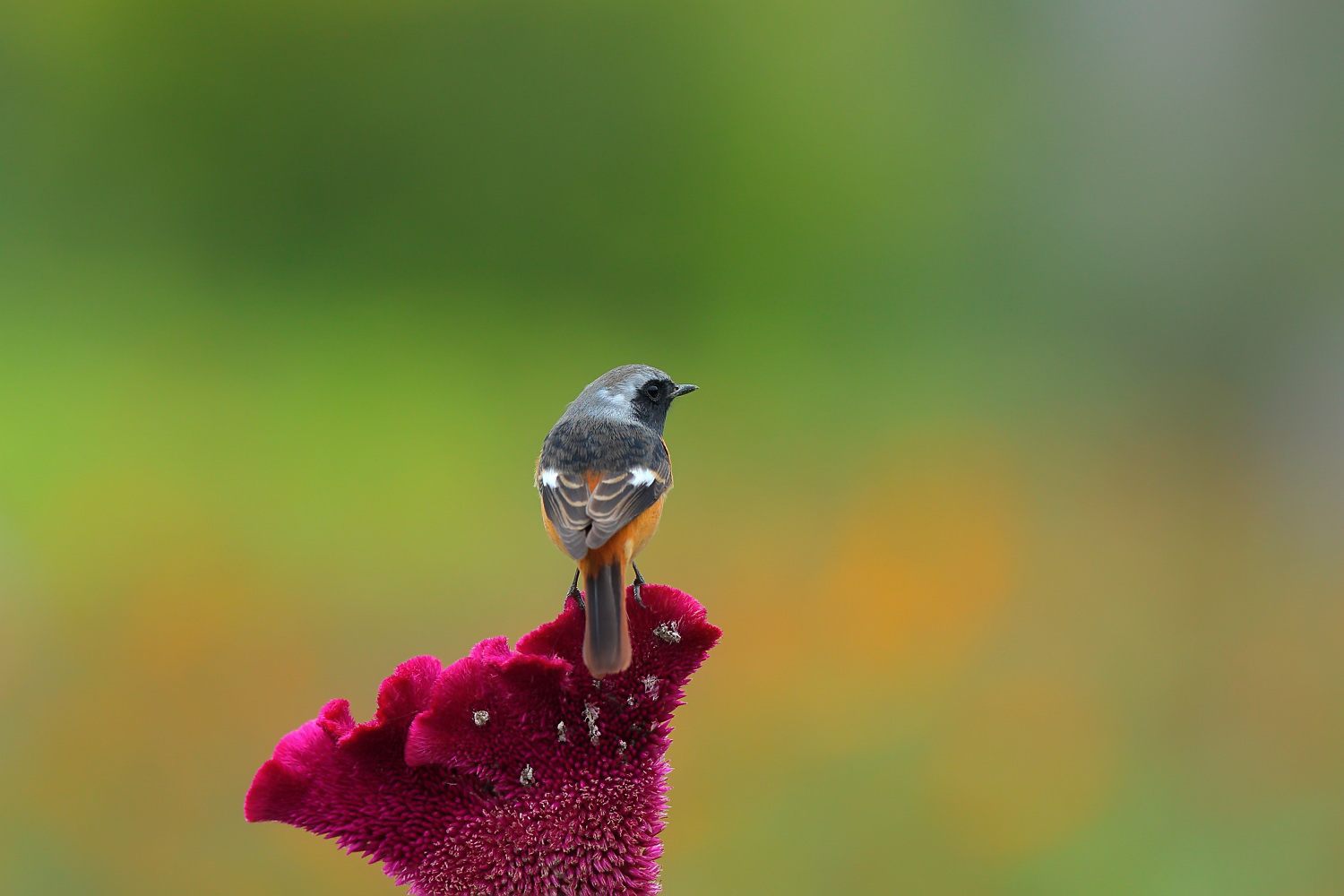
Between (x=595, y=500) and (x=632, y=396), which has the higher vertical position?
(x=632, y=396)

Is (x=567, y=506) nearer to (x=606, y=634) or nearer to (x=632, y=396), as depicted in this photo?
(x=632, y=396)

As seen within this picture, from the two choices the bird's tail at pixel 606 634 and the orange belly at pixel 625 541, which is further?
the orange belly at pixel 625 541

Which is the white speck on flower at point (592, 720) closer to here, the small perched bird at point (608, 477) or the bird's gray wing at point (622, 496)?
the small perched bird at point (608, 477)

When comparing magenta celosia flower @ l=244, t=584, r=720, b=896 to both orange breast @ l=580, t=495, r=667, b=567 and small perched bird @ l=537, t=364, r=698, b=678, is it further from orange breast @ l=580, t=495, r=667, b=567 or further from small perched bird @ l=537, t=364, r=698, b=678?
orange breast @ l=580, t=495, r=667, b=567

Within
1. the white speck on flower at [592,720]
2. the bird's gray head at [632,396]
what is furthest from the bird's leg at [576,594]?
the bird's gray head at [632,396]

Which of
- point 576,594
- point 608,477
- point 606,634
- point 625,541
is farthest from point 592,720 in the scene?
point 608,477

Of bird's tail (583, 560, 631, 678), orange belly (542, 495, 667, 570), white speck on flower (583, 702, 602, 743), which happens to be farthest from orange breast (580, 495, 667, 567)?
white speck on flower (583, 702, 602, 743)
